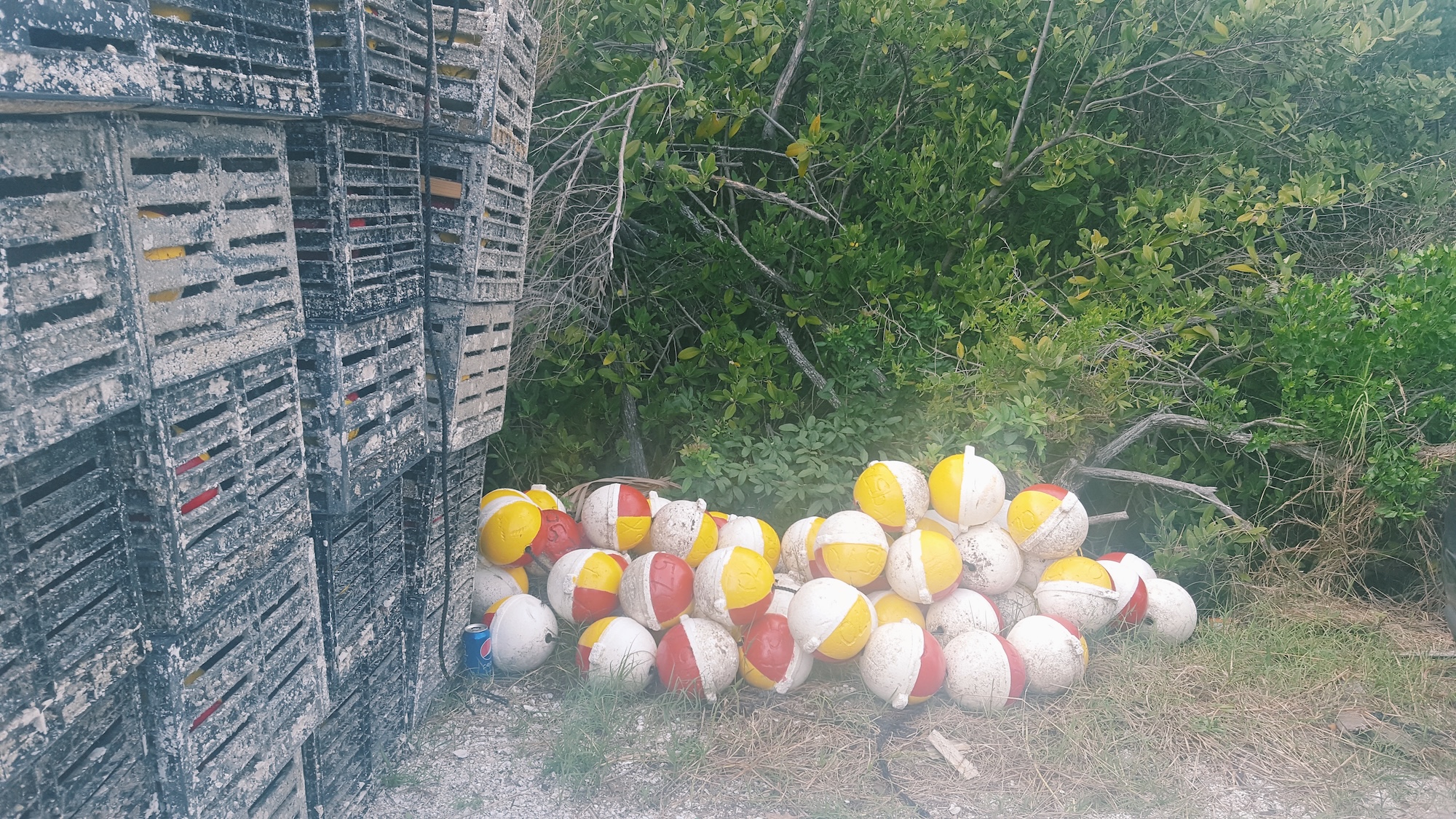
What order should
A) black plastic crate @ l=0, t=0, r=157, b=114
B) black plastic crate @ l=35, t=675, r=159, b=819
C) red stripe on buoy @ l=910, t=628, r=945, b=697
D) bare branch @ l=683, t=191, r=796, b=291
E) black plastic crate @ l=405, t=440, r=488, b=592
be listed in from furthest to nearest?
bare branch @ l=683, t=191, r=796, b=291, red stripe on buoy @ l=910, t=628, r=945, b=697, black plastic crate @ l=405, t=440, r=488, b=592, black plastic crate @ l=35, t=675, r=159, b=819, black plastic crate @ l=0, t=0, r=157, b=114

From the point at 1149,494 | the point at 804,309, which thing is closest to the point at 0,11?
the point at 804,309

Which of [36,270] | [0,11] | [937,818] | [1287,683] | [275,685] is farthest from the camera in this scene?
[1287,683]

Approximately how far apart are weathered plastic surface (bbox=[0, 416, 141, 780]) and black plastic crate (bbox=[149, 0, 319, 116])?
64 centimetres

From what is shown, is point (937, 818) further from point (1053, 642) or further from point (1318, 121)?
point (1318, 121)

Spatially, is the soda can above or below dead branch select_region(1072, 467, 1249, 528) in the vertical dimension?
below

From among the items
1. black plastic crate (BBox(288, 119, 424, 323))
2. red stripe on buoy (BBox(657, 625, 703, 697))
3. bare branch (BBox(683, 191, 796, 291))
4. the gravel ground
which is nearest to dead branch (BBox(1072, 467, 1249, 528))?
the gravel ground

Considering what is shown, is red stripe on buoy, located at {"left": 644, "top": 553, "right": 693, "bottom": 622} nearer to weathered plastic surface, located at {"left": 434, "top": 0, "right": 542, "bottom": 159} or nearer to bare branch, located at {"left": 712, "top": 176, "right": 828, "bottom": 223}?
weathered plastic surface, located at {"left": 434, "top": 0, "right": 542, "bottom": 159}

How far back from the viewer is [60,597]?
1478mm

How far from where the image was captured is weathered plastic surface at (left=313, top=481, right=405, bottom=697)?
233cm

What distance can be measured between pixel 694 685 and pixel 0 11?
2.56 metres

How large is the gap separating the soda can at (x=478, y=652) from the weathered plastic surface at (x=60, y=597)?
5.70ft

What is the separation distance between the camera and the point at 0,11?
1228mm

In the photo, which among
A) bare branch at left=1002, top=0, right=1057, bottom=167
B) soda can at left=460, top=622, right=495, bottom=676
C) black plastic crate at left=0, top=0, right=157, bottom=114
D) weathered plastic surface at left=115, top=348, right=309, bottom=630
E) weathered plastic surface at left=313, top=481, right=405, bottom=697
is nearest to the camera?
black plastic crate at left=0, top=0, right=157, bottom=114

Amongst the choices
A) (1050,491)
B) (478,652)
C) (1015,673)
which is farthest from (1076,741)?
(478,652)
